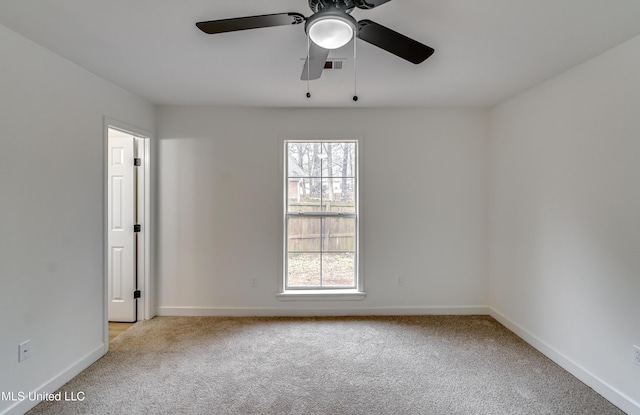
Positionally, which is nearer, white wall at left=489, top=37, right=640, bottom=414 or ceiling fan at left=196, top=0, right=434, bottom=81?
ceiling fan at left=196, top=0, right=434, bottom=81

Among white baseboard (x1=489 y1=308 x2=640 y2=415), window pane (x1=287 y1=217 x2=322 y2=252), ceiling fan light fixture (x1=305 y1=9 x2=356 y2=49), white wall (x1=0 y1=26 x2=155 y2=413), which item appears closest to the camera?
ceiling fan light fixture (x1=305 y1=9 x2=356 y2=49)

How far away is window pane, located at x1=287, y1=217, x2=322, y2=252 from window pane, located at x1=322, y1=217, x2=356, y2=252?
0.23 ft

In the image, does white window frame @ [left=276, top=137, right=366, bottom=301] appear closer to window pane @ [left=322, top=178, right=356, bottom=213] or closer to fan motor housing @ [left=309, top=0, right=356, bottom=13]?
window pane @ [left=322, top=178, right=356, bottom=213]

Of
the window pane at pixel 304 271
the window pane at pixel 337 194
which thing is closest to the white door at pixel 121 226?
the window pane at pixel 304 271

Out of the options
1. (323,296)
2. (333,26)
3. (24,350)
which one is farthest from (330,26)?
(323,296)

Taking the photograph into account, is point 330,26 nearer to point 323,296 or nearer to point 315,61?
point 315,61

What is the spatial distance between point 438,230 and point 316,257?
1.46 m

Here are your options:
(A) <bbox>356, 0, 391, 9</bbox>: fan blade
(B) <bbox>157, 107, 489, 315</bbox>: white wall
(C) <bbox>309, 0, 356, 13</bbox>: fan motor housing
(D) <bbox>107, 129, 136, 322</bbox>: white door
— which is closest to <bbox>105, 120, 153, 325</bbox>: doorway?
(D) <bbox>107, 129, 136, 322</bbox>: white door

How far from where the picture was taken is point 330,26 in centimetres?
117

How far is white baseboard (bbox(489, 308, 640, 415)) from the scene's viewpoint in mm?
1888

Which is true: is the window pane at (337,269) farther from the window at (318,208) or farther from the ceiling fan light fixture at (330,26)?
the ceiling fan light fixture at (330,26)

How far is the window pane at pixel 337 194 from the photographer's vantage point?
3.42 m

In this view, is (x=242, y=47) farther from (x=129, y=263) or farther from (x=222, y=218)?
(x=129, y=263)

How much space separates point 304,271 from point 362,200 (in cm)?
109
